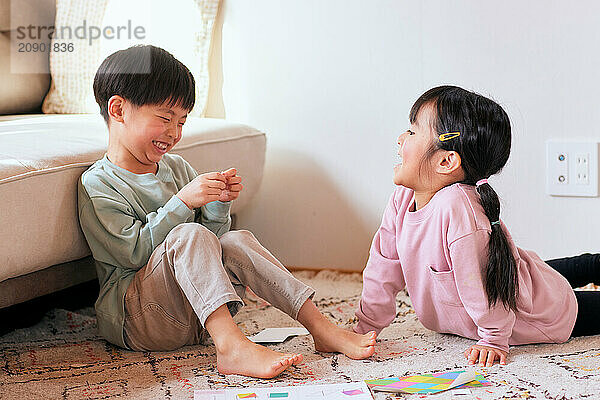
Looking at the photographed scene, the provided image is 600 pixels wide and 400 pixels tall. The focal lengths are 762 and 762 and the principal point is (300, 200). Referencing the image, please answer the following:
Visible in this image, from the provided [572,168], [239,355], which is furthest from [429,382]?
[572,168]

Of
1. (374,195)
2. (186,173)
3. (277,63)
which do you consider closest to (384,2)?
(277,63)

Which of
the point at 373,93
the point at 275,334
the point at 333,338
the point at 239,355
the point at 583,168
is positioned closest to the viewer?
the point at 239,355

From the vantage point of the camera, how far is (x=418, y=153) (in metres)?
1.35

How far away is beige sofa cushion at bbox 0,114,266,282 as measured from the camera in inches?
48.9

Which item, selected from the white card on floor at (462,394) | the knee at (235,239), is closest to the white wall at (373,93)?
the knee at (235,239)

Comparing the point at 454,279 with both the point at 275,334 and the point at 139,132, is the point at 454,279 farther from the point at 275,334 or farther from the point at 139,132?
the point at 139,132

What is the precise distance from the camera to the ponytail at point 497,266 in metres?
1.28

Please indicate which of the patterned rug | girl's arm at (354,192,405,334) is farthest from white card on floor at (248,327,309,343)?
girl's arm at (354,192,405,334)

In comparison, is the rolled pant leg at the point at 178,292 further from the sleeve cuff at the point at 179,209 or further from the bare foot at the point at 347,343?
the bare foot at the point at 347,343

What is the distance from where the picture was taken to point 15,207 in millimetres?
1242

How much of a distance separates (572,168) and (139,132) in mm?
1005

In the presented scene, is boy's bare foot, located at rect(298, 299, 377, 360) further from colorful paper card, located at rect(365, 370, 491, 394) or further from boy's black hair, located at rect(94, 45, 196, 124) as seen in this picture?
boy's black hair, located at rect(94, 45, 196, 124)

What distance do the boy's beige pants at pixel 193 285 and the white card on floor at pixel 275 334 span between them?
9 centimetres

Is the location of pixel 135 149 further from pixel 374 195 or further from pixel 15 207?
pixel 374 195
